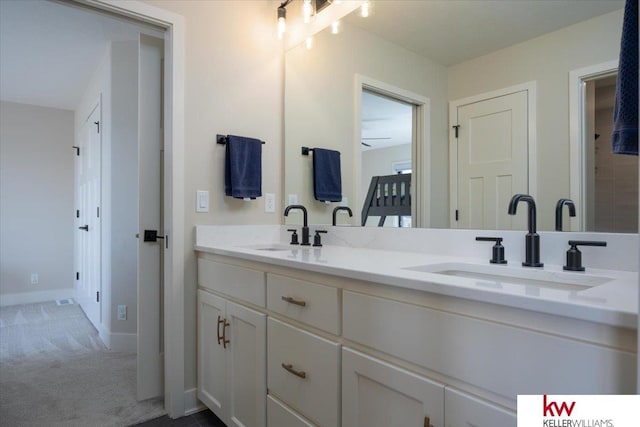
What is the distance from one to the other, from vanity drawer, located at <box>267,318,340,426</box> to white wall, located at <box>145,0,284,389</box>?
30.5 inches

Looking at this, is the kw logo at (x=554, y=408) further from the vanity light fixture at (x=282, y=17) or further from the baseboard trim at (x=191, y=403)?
the vanity light fixture at (x=282, y=17)

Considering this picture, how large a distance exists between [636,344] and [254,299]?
117 centimetres

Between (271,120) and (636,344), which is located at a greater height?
(271,120)

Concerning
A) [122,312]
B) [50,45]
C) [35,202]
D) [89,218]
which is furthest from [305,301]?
[35,202]

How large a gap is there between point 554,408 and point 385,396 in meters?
0.40

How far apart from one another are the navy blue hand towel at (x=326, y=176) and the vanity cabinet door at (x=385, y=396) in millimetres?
1163

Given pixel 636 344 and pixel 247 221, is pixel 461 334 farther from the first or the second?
pixel 247 221

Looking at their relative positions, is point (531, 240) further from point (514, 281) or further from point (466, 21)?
point (466, 21)

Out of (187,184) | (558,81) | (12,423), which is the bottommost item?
(12,423)

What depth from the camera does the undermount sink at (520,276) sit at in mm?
968

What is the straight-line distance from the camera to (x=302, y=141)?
7.32ft

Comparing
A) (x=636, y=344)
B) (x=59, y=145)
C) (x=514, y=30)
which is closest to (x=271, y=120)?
(x=514, y=30)

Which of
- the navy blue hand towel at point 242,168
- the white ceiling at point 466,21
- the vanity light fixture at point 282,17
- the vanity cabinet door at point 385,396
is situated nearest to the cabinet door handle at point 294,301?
the vanity cabinet door at point 385,396

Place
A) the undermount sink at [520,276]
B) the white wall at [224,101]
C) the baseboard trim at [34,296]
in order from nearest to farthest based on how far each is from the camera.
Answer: the undermount sink at [520,276] → the white wall at [224,101] → the baseboard trim at [34,296]
